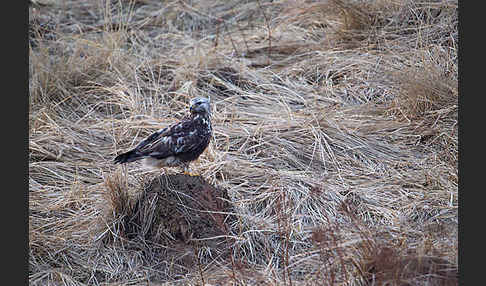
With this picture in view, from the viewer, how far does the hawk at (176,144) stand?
4.53 meters

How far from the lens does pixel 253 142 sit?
572 centimetres

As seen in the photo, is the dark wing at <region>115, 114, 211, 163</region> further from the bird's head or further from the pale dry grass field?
the pale dry grass field

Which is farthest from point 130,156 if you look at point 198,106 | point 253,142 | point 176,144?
point 253,142

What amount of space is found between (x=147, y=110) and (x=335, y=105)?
6.51ft

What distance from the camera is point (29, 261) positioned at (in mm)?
4324

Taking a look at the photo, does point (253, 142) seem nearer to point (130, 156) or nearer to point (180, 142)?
point (180, 142)

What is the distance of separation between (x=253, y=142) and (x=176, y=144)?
1.31 m

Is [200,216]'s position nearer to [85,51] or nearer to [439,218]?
[439,218]

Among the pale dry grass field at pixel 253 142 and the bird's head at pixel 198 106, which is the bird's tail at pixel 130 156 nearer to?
the pale dry grass field at pixel 253 142

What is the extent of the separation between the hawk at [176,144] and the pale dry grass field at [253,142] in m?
0.18

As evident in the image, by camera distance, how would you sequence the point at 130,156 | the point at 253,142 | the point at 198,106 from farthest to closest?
the point at 253,142 → the point at 198,106 → the point at 130,156

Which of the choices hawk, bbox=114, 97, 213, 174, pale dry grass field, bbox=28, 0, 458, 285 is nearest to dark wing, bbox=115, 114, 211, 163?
hawk, bbox=114, 97, 213, 174

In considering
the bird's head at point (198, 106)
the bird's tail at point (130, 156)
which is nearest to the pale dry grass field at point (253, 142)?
the bird's tail at point (130, 156)

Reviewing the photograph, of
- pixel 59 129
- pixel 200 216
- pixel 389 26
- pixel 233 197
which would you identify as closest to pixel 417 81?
pixel 389 26
